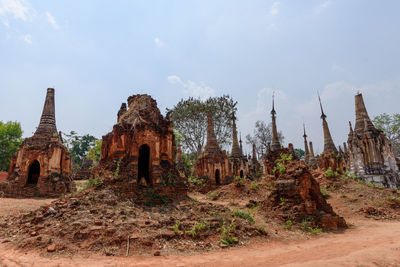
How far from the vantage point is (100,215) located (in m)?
7.55

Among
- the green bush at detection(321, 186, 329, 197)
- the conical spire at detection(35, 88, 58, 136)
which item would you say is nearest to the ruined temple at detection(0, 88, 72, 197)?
the conical spire at detection(35, 88, 58, 136)

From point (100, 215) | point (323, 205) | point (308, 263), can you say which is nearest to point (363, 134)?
point (323, 205)

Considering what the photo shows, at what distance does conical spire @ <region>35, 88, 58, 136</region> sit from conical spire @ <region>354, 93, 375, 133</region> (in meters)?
23.1

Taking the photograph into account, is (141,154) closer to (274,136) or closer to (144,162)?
(144,162)

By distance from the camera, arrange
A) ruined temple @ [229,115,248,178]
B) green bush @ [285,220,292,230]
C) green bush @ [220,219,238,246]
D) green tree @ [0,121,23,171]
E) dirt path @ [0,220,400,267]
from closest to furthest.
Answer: dirt path @ [0,220,400,267] < green bush @ [220,219,238,246] < green bush @ [285,220,292,230] < ruined temple @ [229,115,248,178] < green tree @ [0,121,23,171]

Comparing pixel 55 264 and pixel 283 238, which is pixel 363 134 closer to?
pixel 283 238

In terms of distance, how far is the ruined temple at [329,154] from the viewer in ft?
79.2

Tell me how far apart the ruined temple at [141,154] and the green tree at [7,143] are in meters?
31.2

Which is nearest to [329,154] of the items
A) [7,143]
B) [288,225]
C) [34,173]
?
[288,225]

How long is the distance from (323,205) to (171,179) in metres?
6.32

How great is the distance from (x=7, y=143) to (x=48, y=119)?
20282 mm

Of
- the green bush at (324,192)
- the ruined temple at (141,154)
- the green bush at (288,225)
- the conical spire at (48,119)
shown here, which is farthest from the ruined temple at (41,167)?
the green bush at (324,192)

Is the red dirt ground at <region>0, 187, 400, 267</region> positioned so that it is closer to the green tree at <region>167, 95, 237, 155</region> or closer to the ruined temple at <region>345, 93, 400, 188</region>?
the ruined temple at <region>345, 93, 400, 188</region>

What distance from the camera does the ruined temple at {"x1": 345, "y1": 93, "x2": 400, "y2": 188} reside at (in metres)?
17.3
